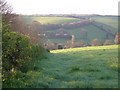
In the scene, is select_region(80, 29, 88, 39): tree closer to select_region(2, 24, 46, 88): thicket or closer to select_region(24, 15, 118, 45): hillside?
select_region(24, 15, 118, 45): hillside

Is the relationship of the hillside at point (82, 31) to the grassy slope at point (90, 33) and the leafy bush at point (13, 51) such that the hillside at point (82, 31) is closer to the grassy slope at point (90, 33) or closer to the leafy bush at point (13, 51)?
the grassy slope at point (90, 33)

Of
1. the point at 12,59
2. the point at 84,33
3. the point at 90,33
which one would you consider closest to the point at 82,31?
the point at 84,33

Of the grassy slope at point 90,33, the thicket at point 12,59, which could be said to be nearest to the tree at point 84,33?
the grassy slope at point 90,33

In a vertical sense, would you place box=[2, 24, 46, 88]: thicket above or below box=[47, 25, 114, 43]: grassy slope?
above

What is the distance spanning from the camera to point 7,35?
35.9 ft

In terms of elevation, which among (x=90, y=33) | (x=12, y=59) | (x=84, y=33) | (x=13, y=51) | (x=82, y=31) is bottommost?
(x=90, y=33)

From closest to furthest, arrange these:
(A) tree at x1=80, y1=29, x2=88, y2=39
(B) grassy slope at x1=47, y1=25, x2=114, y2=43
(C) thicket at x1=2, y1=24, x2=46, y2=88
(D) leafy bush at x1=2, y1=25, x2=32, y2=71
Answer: (C) thicket at x1=2, y1=24, x2=46, y2=88 < (D) leafy bush at x1=2, y1=25, x2=32, y2=71 < (B) grassy slope at x1=47, y1=25, x2=114, y2=43 < (A) tree at x1=80, y1=29, x2=88, y2=39

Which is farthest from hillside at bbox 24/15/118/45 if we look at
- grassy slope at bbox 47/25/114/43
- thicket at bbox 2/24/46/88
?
thicket at bbox 2/24/46/88

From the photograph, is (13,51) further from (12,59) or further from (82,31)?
(82,31)

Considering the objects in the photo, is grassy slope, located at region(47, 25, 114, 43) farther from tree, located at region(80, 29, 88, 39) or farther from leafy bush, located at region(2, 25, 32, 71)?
leafy bush, located at region(2, 25, 32, 71)

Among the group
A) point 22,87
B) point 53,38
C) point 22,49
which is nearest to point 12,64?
point 22,49

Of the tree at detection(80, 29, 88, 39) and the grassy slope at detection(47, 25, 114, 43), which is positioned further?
the tree at detection(80, 29, 88, 39)

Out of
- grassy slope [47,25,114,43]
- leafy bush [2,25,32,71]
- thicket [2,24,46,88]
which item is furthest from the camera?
grassy slope [47,25,114,43]

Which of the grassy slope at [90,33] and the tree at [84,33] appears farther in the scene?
the tree at [84,33]
